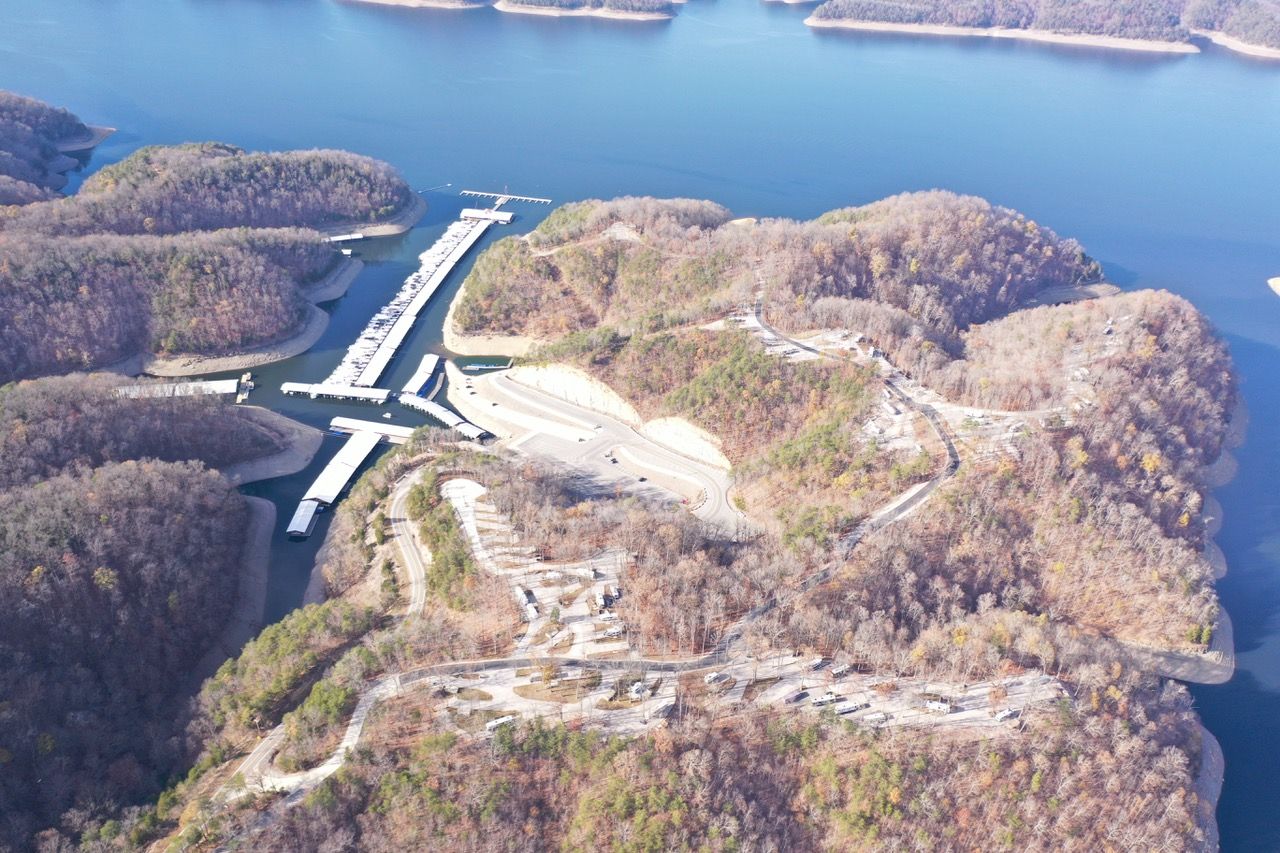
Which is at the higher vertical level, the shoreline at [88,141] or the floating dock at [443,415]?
the shoreline at [88,141]

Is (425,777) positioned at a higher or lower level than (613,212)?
lower

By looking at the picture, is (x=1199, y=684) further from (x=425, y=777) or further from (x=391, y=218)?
(x=391, y=218)

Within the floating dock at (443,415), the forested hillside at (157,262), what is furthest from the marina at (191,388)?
the floating dock at (443,415)

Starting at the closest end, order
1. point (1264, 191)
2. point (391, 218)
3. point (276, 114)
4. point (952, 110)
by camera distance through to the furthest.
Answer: point (391, 218) < point (1264, 191) < point (276, 114) < point (952, 110)

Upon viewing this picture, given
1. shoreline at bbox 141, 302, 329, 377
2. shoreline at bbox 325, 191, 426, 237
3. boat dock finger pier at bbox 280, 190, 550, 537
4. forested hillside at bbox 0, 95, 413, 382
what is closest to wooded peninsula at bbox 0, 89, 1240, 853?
forested hillside at bbox 0, 95, 413, 382

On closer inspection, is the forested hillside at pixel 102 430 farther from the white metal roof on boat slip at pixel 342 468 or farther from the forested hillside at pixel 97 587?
the white metal roof on boat slip at pixel 342 468

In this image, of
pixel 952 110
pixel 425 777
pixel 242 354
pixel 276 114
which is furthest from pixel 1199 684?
pixel 276 114
